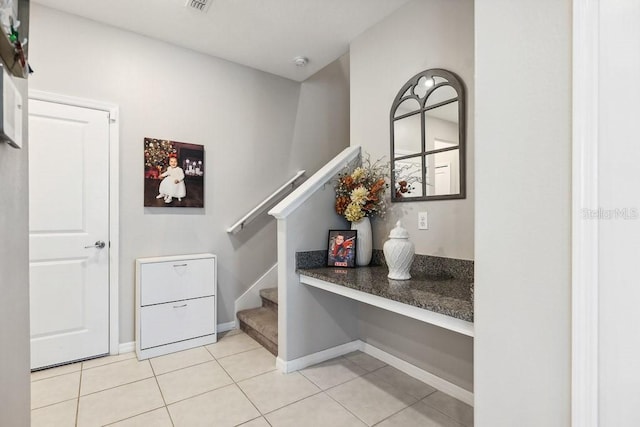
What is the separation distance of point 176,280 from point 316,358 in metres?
1.34

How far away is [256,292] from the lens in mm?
3328

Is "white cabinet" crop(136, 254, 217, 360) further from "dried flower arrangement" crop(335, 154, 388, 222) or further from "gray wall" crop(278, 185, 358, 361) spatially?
"dried flower arrangement" crop(335, 154, 388, 222)

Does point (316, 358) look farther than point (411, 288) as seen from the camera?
Yes

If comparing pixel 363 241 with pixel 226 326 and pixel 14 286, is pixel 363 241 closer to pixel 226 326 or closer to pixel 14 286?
pixel 226 326

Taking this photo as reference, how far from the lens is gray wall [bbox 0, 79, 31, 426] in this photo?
2.57 feet

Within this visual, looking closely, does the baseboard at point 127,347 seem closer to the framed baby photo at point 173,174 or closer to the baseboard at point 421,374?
the framed baby photo at point 173,174

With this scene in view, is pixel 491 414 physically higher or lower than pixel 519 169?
lower

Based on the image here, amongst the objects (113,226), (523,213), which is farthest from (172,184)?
(523,213)

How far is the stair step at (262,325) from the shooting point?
2.60 meters

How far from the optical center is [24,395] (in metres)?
0.97

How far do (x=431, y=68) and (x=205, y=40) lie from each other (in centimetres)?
199
